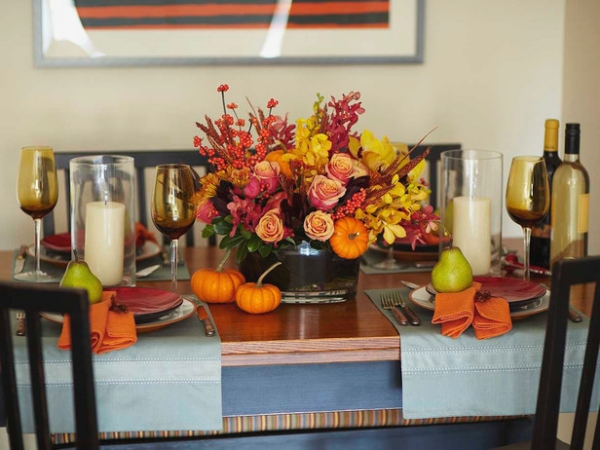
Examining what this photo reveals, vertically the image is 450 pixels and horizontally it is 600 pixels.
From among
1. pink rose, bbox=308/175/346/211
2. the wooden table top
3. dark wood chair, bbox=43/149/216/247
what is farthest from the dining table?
dark wood chair, bbox=43/149/216/247

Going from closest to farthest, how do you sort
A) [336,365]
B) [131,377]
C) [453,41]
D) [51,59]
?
[131,377]
[336,365]
[51,59]
[453,41]

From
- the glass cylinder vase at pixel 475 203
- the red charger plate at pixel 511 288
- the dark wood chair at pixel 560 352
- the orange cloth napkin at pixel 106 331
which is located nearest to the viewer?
the dark wood chair at pixel 560 352

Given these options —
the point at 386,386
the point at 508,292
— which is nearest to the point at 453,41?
the point at 508,292

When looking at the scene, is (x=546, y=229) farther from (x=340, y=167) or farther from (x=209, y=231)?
(x=209, y=231)

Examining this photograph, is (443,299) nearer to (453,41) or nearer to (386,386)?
(386,386)

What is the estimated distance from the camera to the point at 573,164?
197 cm

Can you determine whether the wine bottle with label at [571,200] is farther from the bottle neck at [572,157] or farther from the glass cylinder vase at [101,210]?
the glass cylinder vase at [101,210]

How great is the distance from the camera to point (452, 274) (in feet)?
5.54

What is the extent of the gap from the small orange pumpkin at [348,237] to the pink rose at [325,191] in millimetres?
49

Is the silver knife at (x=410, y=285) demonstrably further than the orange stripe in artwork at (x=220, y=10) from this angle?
No

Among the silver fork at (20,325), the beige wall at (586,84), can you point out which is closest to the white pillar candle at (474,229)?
the beige wall at (586,84)

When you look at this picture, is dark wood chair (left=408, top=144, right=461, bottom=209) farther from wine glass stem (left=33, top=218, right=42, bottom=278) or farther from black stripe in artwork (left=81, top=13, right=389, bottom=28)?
wine glass stem (left=33, top=218, right=42, bottom=278)

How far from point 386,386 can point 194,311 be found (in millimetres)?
383

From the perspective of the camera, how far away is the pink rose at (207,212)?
1.76 m
